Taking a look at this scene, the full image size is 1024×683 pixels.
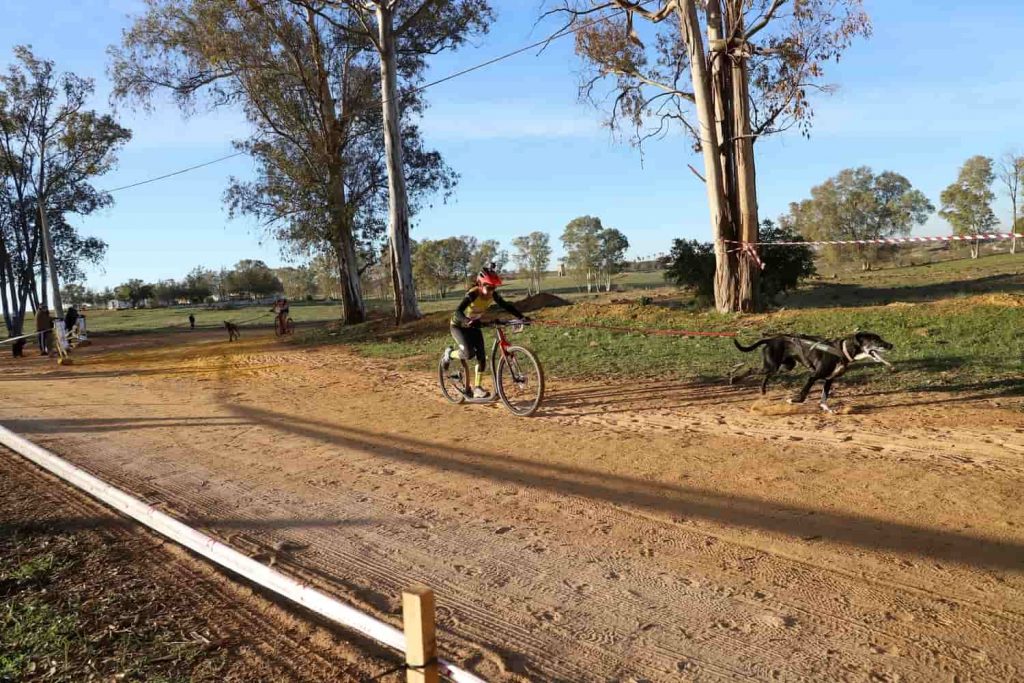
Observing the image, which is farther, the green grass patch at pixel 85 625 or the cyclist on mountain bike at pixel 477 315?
the cyclist on mountain bike at pixel 477 315

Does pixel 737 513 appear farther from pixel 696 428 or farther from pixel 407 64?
pixel 407 64

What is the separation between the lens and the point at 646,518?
5.08 m

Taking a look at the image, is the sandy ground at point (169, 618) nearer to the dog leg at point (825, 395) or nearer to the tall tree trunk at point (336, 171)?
the dog leg at point (825, 395)

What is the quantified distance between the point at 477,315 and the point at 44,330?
24096 mm

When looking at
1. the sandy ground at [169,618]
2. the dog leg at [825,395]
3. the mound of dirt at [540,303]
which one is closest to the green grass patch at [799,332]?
the dog leg at [825,395]

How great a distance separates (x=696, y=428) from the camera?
7793mm

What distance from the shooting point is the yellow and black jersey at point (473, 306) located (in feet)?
30.3

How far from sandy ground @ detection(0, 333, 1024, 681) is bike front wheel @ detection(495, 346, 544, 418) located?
28cm

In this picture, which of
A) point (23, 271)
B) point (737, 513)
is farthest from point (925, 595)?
point (23, 271)

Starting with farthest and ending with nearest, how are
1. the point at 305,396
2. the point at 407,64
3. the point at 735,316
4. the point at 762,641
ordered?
the point at 407,64 < the point at 735,316 < the point at 305,396 < the point at 762,641

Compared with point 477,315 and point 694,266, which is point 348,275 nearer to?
point 694,266

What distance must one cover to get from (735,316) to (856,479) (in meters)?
10.1

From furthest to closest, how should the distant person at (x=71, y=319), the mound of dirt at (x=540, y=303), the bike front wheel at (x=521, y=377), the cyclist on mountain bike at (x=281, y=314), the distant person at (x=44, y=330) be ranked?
1. the cyclist on mountain bike at (x=281, y=314)
2. the distant person at (x=44, y=330)
3. the distant person at (x=71, y=319)
4. the mound of dirt at (x=540, y=303)
5. the bike front wheel at (x=521, y=377)

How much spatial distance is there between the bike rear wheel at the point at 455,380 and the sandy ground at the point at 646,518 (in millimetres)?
389
